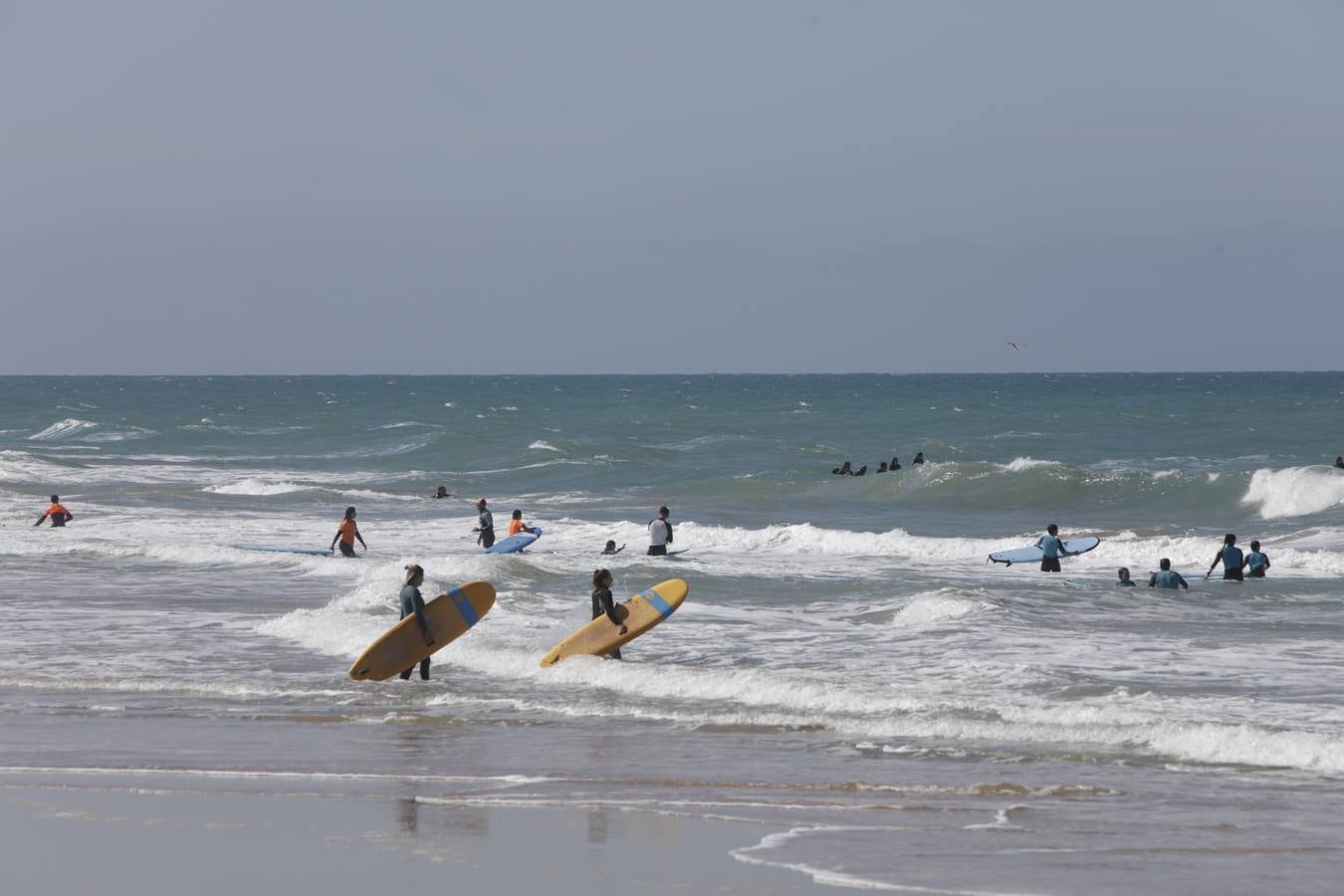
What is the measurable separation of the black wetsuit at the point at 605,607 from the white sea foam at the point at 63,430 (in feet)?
220

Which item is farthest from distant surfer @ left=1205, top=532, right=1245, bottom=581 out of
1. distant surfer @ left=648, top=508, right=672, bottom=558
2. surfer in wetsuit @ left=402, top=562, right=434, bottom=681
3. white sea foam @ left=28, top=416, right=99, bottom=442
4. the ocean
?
white sea foam @ left=28, top=416, right=99, bottom=442

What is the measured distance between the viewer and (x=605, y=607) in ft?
55.3

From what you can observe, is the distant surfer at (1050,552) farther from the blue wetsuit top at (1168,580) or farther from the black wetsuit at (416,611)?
the black wetsuit at (416,611)

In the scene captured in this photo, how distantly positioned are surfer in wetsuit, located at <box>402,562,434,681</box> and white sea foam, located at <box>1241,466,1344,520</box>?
1126 inches

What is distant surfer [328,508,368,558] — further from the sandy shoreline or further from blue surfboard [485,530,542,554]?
the sandy shoreline

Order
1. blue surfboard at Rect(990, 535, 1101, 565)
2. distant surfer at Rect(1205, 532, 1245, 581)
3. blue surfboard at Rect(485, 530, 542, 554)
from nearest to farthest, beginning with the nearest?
distant surfer at Rect(1205, 532, 1245, 581)
blue surfboard at Rect(990, 535, 1101, 565)
blue surfboard at Rect(485, 530, 542, 554)

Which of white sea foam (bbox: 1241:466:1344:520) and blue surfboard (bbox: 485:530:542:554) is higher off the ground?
white sea foam (bbox: 1241:466:1344:520)

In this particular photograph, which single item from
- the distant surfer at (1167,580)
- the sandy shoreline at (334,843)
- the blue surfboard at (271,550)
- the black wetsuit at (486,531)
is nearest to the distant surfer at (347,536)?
the blue surfboard at (271,550)

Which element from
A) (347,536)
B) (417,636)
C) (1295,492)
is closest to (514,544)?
(347,536)

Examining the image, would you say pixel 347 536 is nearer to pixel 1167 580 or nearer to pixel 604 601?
pixel 604 601

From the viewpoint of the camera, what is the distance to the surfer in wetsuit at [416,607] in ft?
52.7

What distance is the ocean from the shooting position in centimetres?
1011

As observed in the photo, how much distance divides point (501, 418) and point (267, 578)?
7101 centimetres

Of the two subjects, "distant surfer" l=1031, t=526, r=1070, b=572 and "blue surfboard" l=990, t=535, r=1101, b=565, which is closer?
"distant surfer" l=1031, t=526, r=1070, b=572
